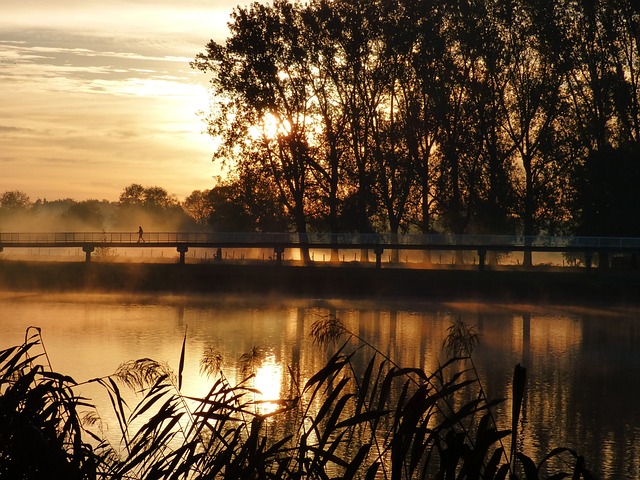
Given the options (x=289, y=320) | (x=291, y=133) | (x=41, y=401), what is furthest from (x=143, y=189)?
(x=41, y=401)

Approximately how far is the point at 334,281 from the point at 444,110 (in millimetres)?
11970

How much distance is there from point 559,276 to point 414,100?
13127mm

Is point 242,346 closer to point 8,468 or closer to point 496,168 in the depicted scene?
point 8,468

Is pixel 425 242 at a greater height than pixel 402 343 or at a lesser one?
greater

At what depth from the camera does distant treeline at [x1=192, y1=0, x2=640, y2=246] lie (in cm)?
5722

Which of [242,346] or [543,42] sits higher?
[543,42]

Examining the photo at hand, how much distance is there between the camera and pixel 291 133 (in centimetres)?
6144

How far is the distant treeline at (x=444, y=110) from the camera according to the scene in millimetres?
57219

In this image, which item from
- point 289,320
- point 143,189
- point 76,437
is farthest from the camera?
point 143,189

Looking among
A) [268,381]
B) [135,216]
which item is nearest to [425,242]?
[268,381]

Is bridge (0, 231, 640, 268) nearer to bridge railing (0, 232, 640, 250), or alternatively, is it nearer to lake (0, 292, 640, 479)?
bridge railing (0, 232, 640, 250)

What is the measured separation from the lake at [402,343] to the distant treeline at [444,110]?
8.13 meters

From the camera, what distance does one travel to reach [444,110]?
59.4 metres

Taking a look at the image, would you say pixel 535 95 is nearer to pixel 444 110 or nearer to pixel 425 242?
pixel 444 110
